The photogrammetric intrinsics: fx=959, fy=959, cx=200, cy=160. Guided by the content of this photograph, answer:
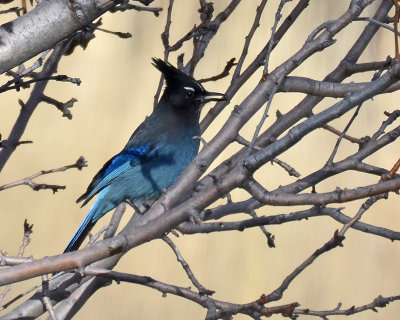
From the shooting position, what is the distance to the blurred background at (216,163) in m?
4.88

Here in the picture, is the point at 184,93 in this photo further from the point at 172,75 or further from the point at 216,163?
the point at 216,163

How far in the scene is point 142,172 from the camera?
380cm

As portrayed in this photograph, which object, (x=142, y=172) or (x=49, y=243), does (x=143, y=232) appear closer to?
(x=142, y=172)

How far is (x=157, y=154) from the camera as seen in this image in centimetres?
390

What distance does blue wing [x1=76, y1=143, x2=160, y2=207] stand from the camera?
3664 millimetres

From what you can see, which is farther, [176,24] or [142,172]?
[176,24]

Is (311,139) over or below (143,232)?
over

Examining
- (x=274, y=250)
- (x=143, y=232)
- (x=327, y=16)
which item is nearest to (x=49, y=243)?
(x=274, y=250)

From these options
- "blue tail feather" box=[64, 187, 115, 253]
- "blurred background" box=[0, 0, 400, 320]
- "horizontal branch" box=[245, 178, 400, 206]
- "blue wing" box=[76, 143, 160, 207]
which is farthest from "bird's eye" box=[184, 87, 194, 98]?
"horizontal branch" box=[245, 178, 400, 206]

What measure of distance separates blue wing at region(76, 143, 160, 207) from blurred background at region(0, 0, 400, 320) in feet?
3.47

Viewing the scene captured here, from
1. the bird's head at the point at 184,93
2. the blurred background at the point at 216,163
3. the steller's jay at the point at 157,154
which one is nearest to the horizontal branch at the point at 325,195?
the steller's jay at the point at 157,154

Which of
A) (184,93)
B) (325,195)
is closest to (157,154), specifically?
(184,93)

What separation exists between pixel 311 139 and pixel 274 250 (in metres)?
0.65

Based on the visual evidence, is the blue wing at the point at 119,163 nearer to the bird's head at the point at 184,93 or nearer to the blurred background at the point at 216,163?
the bird's head at the point at 184,93
